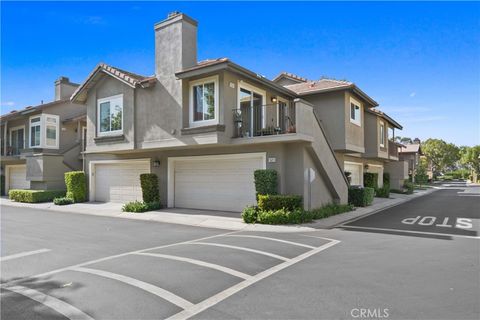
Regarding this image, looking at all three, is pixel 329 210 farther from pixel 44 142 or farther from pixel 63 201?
pixel 44 142

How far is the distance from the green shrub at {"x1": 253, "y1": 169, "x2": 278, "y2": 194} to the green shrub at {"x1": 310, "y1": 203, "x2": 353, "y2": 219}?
184 cm

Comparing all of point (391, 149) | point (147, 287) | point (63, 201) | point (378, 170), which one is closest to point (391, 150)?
point (391, 149)

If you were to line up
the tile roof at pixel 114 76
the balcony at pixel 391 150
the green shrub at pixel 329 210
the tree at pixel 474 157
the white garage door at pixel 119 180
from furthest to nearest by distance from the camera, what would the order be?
the tree at pixel 474 157 → the balcony at pixel 391 150 → the white garage door at pixel 119 180 → the tile roof at pixel 114 76 → the green shrub at pixel 329 210

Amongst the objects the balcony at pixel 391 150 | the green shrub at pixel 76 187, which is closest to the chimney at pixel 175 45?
the green shrub at pixel 76 187

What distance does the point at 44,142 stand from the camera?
2344cm

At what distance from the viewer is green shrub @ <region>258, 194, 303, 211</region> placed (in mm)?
12453

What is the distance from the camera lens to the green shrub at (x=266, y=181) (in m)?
12.9

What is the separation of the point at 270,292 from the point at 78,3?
1180cm

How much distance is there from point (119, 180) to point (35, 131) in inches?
417

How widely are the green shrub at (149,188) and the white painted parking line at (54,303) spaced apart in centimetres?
1089

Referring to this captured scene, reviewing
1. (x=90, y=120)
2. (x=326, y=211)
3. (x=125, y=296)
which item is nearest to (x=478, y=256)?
(x=326, y=211)

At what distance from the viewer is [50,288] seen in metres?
5.40

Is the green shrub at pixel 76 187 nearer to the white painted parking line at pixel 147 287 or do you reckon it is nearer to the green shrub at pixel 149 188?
the green shrub at pixel 149 188

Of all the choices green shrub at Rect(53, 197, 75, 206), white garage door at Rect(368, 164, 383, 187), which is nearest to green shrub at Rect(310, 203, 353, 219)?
white garage door at Rect(368, 164, 383, 187)
